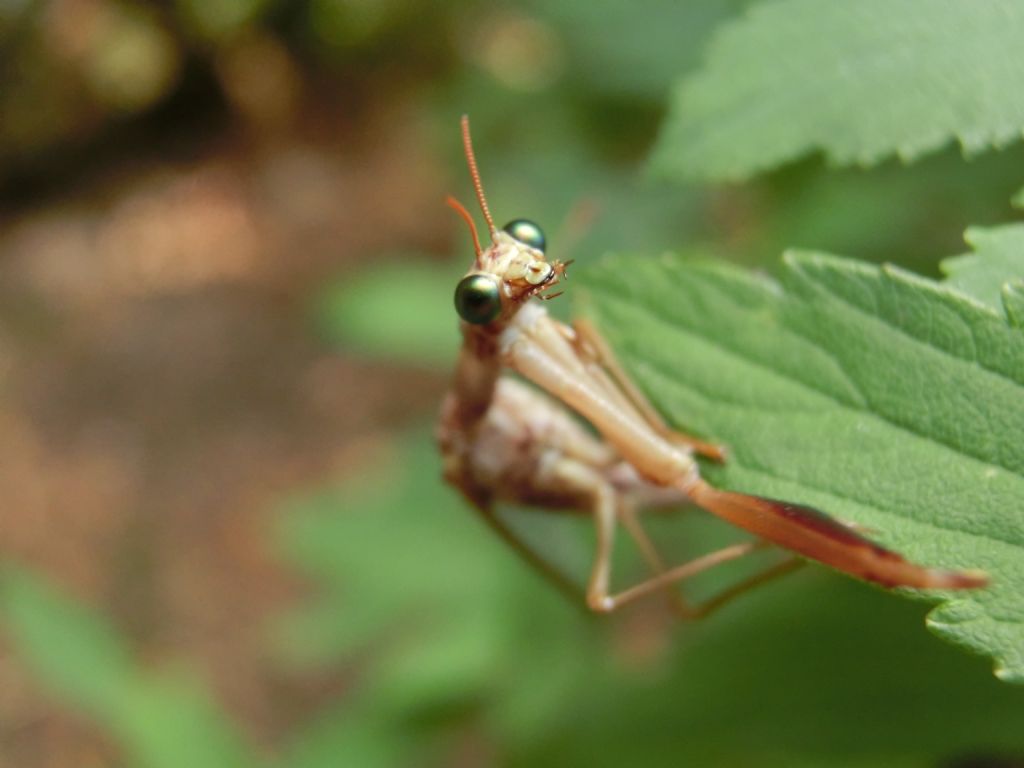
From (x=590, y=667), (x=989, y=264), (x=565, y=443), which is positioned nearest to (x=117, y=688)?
(x=590, y=667)

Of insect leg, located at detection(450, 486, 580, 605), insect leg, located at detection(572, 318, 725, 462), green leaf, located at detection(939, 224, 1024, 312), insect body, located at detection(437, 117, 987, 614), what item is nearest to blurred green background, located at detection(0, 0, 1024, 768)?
insect leg, located at detection(450, 486, 580, 605)

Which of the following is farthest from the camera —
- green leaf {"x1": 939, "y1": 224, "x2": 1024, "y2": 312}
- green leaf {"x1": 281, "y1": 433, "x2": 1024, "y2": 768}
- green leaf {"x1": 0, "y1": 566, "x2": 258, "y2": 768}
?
green leaf {"x1": 0, "y1": 566, "x2": 258, "y2": 768}

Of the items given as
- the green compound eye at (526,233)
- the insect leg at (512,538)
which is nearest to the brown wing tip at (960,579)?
the green compound eye at (526,233)

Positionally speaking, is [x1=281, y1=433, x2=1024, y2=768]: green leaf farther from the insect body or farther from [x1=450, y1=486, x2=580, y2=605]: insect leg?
the insect body

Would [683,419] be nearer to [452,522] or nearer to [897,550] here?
[897,550]

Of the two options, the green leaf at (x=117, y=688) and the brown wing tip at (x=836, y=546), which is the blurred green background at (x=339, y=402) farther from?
the brown wing tip at (x=836, y=546)

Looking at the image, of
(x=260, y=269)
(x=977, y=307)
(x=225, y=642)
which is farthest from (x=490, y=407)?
(x=260, y=269)

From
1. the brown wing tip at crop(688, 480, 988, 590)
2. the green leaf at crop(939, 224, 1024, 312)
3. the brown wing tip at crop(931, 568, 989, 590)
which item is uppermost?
the green leaf at crop(939, 224, 1024, 312)
